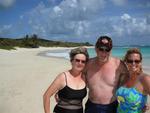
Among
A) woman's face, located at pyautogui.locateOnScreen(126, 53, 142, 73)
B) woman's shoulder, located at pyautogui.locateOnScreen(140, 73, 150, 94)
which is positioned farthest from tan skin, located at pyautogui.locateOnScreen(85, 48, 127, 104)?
woman's shoulder, located at pyautogui.locateOnScreen(140, 73, 150, 94)

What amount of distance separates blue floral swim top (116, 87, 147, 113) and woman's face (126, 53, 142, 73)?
229 millimetres

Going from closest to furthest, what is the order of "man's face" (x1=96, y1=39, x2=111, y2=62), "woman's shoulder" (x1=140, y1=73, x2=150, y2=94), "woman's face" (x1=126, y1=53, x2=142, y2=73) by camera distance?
"woman's shoulder" (x1=140, y1=73, x2=150, y2=94), "woman's face" (x1=126, y1=53, x2=142, y2=73), "man's face" (x1=96, y1=39, x2=111, y2=62)

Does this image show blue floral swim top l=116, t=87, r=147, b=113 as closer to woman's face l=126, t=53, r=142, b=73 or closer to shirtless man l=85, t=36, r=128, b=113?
woman's face l=126, t=53, r=142, b=73

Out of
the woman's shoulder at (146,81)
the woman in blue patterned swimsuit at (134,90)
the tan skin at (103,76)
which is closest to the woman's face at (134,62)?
the woman in blue patterned swimsuit at (134,90)

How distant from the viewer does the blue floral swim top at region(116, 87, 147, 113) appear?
12.6ft

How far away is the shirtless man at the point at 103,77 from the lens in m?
4.36

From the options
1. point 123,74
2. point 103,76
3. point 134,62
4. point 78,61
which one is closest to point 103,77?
point 103,76

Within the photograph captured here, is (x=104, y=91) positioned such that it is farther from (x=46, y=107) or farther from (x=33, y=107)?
(x=33, y=107)

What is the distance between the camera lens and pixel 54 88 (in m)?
4.25

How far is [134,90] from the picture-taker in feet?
12.7

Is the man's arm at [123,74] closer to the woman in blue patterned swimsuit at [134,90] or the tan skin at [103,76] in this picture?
the tan skin at [103,76]

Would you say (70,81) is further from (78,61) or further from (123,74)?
(123,74)

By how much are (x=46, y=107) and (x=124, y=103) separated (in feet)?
3.42

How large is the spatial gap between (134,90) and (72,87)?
2.63 ft
